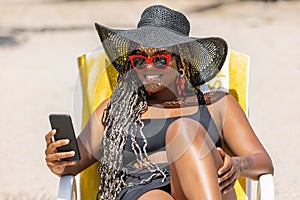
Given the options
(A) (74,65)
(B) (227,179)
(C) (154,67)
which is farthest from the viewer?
(A) (74,65)

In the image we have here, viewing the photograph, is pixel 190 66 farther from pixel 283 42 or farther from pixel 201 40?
pixel 283 42

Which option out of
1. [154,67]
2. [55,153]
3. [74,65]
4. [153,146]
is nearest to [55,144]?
[55,153]

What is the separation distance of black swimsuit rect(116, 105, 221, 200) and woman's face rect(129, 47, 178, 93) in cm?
16

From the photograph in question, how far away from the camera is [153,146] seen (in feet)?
9.10

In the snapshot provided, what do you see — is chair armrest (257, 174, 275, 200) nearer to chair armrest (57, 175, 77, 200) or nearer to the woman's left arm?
the woman's left arm

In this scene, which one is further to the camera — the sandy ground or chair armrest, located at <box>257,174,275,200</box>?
the sandy ground

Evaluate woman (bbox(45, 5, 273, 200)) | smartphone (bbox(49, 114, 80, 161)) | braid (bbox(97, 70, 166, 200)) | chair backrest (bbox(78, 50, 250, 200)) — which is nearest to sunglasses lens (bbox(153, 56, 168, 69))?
woman (bbox(45, 5, 273, 200))

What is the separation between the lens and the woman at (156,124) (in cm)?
271

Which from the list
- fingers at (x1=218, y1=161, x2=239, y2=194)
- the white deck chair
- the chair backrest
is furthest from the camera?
the chair backrest

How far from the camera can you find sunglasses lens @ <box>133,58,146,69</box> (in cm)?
282

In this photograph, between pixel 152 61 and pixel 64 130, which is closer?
pixel 64 130

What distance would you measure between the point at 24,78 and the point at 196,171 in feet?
15.7

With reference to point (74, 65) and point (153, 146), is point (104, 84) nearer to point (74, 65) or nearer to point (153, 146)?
point (153, 146)

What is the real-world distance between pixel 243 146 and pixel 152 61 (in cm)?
53
